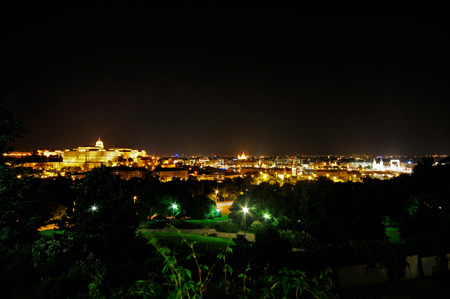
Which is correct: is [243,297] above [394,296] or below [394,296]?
above

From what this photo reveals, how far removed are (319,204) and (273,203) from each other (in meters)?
6.56

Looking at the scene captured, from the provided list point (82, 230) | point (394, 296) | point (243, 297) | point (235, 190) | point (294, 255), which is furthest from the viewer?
point (235, 190)

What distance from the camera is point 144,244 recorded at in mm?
9516

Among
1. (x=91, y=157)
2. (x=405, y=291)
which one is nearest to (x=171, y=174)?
(x=91, y=157)

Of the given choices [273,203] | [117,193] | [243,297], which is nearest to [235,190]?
[273,203]

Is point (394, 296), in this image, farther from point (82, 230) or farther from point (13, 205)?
point (13, 205)

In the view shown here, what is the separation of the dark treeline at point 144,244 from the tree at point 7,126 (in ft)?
2.81

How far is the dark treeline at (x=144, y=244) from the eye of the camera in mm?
5082

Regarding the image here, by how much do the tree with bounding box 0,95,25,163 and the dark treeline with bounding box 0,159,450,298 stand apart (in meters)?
0.86

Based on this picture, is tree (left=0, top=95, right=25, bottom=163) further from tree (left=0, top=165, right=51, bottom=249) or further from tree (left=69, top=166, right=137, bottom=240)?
tree (left=69, top=166, right=137, bottom=240)

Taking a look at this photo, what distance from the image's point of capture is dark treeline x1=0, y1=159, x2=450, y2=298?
5.08 metres

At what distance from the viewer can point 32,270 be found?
6.23m

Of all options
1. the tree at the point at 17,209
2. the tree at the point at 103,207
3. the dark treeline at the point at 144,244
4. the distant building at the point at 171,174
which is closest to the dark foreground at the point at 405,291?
the dark treeline at the point at 144,244

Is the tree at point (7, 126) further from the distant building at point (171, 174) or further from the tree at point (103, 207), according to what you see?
the distant building at point (171, 174)
